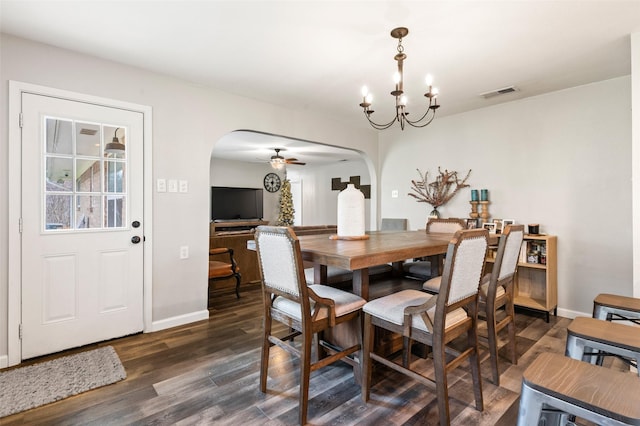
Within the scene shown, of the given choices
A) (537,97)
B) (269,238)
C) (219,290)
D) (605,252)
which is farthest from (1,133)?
(605,252)

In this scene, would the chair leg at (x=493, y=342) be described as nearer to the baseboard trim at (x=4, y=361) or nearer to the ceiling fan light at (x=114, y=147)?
the ceiling fan light at (x=114, y=147)

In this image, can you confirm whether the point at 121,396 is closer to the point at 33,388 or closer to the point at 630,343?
the point at 33,388

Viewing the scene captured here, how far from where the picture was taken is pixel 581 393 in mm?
880

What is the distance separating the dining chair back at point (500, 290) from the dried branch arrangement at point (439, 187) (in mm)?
2011

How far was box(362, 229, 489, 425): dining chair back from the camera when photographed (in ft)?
4.79

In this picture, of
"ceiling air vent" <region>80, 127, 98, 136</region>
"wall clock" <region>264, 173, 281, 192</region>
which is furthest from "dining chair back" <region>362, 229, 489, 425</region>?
"wall clock" <region>264, 173, 281, 192</region>

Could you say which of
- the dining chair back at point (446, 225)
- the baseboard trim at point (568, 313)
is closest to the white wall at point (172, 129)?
the dining chair back at point (446, 225)

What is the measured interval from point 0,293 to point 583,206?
504cm

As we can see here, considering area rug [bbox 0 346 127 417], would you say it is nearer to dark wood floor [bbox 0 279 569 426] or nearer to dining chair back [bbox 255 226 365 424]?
dark wood floor [bbox 0 279 569 426]

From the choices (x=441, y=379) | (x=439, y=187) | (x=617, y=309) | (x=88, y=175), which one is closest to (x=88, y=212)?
(x=88, y=175)

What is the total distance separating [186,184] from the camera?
10.0ft

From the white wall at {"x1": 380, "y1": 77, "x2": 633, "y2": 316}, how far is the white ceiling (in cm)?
34

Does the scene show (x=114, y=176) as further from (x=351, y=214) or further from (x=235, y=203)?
(x=235, y=203)

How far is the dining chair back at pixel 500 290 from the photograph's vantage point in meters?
1.94
